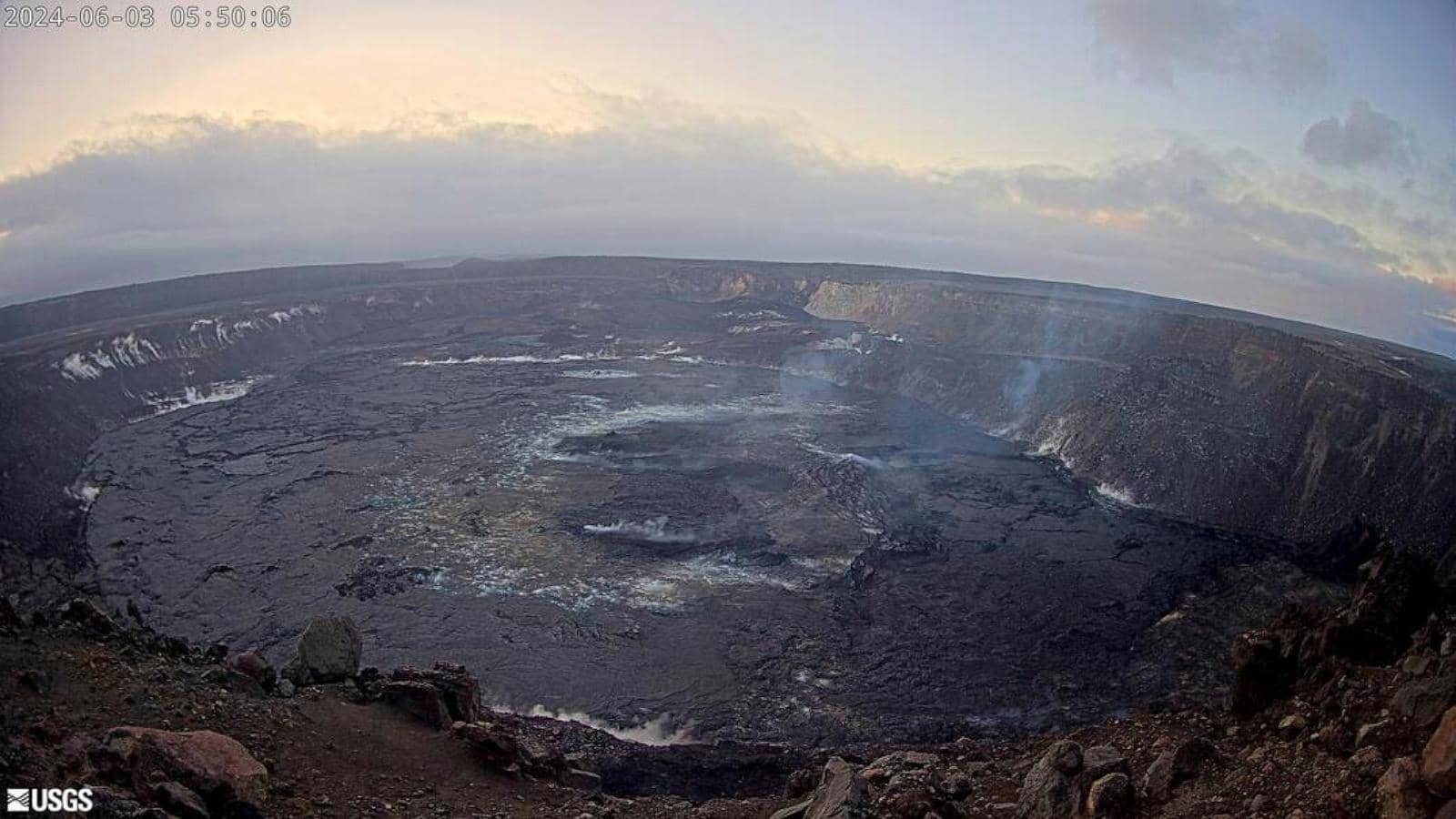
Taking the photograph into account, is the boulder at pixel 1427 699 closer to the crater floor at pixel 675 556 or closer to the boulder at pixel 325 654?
the crater floor at pixel 675 556

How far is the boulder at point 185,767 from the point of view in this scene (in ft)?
26.6

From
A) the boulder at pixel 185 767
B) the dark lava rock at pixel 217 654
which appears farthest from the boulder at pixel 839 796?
the dark lava rock at pixel 217 654

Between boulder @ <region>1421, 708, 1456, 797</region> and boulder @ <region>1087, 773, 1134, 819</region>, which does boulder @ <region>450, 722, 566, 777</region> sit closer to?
boulder @ <region>1087, 773, 1134, 819</region>

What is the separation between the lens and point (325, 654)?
524 inches

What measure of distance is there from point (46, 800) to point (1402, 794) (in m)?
9.88

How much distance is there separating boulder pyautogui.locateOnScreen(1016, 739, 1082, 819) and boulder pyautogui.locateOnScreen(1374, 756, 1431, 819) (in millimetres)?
2496

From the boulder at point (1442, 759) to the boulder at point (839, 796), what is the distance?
14.4 ft

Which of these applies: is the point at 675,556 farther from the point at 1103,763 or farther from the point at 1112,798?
the point at 1112,798

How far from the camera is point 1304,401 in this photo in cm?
3388

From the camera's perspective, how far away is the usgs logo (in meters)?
6.32

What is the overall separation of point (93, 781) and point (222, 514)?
88.6ft

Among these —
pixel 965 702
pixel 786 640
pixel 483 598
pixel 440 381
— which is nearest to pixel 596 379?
pixel 440 381

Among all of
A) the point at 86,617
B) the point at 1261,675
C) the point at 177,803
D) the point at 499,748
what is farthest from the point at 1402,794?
the point at 86,617

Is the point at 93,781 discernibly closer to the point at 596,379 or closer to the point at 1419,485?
the point at 1419,485
